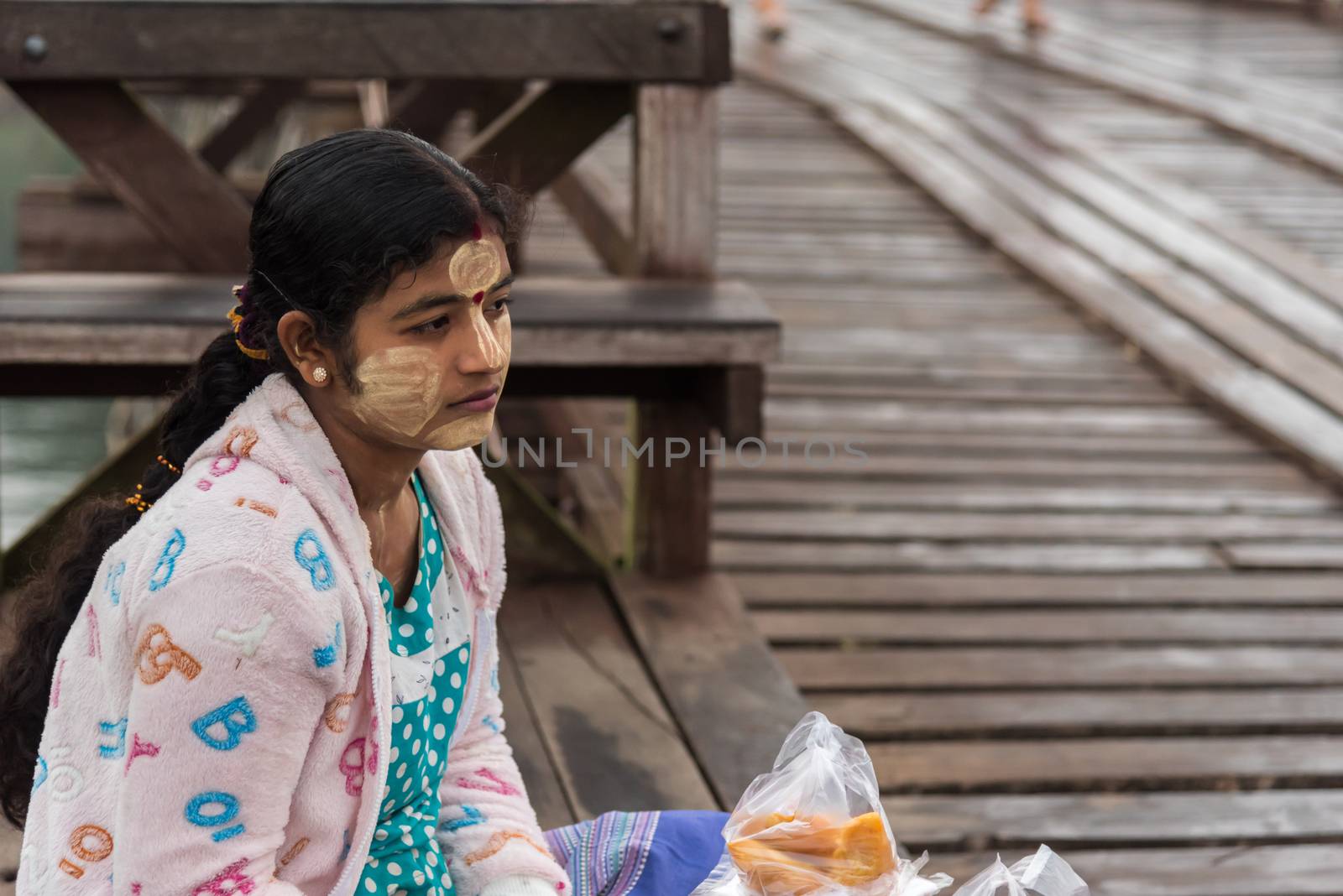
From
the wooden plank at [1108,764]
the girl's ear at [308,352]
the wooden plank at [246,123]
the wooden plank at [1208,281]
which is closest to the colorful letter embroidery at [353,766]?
the girl's ear at [308,352]

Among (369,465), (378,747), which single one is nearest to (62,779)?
(378,747)

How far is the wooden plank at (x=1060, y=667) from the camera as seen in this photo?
117 inches

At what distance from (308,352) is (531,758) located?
4.12ft

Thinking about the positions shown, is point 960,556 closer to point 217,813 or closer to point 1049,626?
point 1049,626

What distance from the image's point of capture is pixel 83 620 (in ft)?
4.30

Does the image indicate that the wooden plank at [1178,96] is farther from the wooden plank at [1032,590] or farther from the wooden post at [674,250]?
the wooden post at [674,250]

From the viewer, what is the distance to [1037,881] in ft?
4.54

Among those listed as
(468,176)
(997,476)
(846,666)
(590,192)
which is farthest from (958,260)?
(468,176)

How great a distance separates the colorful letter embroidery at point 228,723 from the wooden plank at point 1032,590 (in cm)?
215

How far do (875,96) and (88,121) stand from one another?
5712 mm

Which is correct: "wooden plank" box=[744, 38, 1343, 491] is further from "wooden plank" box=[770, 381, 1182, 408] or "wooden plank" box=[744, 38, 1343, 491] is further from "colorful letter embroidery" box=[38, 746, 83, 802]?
"colorful letter embroidery" box=[38, 746, 83, 802]

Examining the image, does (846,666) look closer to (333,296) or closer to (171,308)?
(171,308)

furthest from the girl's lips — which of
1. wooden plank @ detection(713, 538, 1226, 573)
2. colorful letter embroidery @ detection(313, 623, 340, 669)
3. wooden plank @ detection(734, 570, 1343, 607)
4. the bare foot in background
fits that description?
the bare foot in background

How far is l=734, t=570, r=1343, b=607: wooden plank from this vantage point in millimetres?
3332
